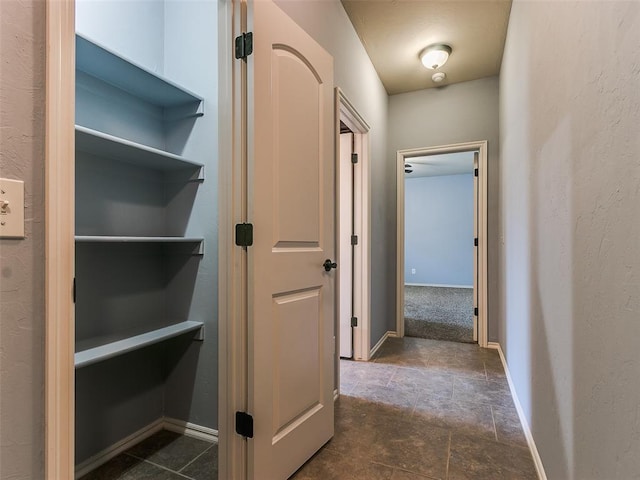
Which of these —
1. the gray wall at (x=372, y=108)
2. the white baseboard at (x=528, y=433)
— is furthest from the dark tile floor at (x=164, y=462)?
the gray wall at (x=372, y=108)

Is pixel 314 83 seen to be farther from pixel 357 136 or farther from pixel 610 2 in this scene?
pixel 357 136

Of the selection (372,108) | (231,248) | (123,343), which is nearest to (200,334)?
(123,343)

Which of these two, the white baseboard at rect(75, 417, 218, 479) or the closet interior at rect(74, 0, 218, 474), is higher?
the closet interior at rect(74, 0, 218, 474)

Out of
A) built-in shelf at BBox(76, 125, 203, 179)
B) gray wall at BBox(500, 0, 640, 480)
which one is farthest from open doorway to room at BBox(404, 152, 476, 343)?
built-in shelf at BBox(76, 125, 203, 179)

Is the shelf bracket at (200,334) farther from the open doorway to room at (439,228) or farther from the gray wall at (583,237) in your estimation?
the open doorway to room at (439,228)

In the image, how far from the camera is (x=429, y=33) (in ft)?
8.93

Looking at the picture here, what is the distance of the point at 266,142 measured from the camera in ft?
4.45

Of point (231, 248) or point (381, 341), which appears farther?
point (381, 341)

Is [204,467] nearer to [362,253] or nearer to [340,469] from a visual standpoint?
[340,469]

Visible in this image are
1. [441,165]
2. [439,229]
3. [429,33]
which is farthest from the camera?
[439,229]

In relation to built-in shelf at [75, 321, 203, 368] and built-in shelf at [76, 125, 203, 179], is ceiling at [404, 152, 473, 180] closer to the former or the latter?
built-in shelf at [76, 125, 203, 179]

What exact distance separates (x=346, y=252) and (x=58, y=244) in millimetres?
2417

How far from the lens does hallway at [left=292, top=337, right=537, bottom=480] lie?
1562 millimetres

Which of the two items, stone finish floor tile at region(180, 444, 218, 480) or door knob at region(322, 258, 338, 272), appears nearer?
stone finish floor tile at region(180, 444, 218, 480)
